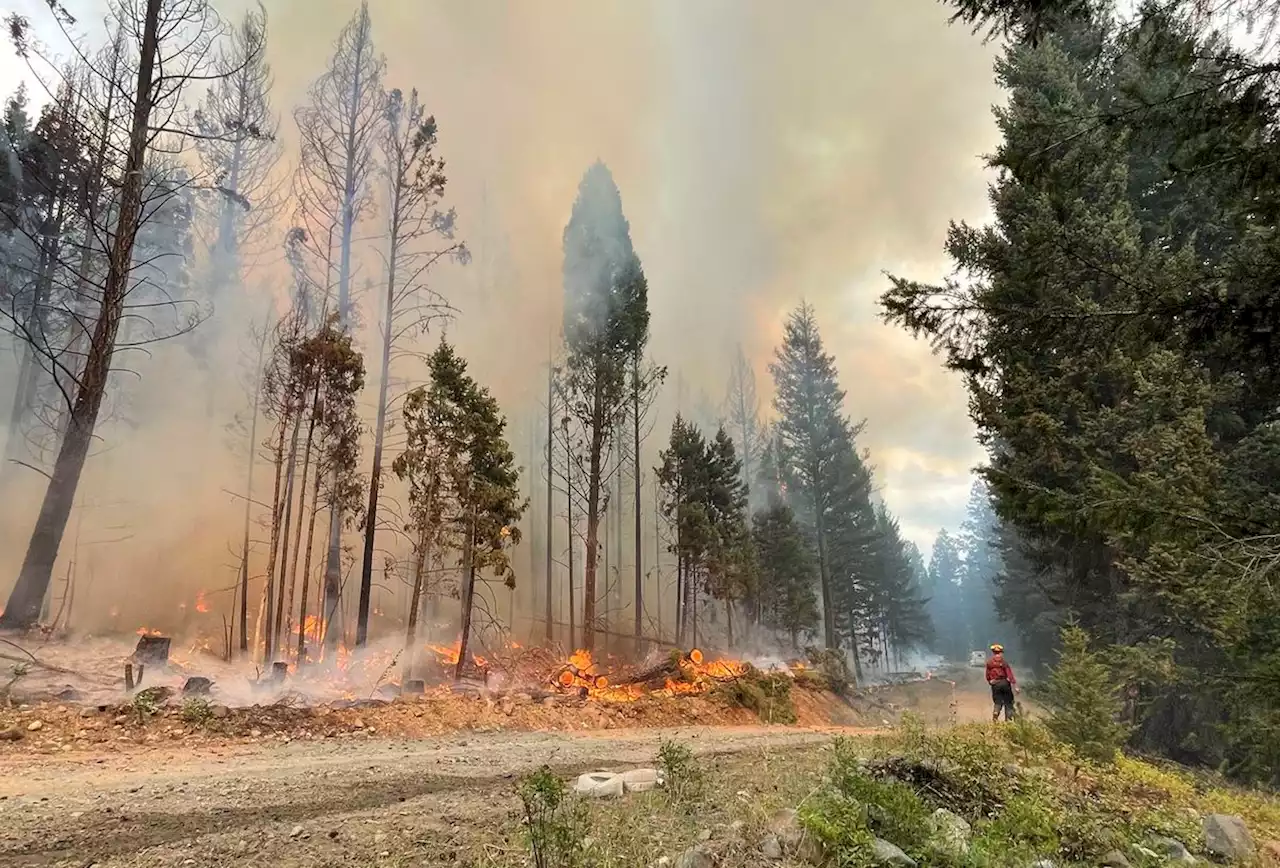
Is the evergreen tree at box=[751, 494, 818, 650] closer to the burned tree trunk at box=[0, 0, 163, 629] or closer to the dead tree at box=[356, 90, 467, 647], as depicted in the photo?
the dead tree at box=[356, 90, 467, 647]

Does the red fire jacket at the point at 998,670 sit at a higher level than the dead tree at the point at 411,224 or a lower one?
lower

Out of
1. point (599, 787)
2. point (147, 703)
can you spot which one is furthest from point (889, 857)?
point (147, 703)

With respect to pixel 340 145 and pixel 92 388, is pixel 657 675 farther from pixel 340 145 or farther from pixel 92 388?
pixel 340 145

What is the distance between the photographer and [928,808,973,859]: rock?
381cm

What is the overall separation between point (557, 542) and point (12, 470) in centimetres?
2265

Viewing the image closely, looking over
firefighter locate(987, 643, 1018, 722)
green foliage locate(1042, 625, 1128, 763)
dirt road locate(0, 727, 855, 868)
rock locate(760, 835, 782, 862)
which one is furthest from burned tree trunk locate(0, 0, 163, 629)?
firefighter locate(987, 643, 1018, 722)

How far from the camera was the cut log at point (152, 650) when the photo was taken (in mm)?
11500

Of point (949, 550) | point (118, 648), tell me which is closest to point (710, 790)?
point (118, 648)

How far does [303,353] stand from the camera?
15000 millimetres

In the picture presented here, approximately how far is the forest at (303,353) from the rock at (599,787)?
9.03 m

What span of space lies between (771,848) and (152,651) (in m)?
13.0

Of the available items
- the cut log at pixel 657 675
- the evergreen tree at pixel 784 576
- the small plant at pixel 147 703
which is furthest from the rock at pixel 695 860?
the evergreen tree at pixel 784 576

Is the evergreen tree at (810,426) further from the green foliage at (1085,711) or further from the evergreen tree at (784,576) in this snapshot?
the green foliage at (1085,711)

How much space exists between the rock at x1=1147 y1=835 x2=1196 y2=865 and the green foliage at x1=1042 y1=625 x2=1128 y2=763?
10.6 ft
